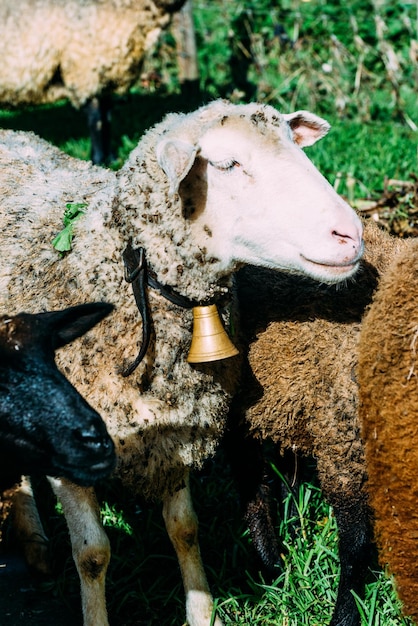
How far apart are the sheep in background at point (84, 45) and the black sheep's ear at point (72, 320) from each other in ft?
17.6

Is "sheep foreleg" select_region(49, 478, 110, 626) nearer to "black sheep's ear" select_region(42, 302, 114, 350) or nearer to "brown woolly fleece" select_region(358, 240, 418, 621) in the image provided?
"black sheep's ear" select_region(42, 302, 114, 350)

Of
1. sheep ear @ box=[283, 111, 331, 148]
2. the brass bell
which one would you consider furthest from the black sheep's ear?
sheep ear @ box=[283, 111, 331, 148]

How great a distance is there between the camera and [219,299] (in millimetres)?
2896

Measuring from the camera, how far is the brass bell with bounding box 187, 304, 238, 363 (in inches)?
110

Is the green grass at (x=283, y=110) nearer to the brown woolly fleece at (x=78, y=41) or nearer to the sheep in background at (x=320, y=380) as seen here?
the sheep in background at (x=320, y=380)

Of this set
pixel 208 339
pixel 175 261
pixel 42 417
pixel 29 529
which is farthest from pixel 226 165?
pixel 29 529

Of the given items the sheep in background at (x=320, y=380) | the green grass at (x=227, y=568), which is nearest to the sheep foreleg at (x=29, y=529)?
the green grass at (x=227, y=568)

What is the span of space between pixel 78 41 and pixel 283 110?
2.18m

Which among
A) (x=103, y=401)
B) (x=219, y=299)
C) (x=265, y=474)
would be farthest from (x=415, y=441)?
(x=265, y=474)

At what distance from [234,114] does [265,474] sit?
170cm

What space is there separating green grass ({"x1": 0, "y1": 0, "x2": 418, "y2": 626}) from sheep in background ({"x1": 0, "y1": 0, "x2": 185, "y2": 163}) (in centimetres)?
53

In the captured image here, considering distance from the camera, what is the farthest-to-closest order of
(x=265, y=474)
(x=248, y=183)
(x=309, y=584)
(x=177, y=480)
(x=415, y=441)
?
(x=265, y=474), (x=309, y=584), (x=177, y=480), (x=248, y=183), (x=415, y=441)

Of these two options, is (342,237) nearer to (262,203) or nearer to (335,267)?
(335,267)

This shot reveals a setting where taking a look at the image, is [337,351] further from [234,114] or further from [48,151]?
[48,151]
